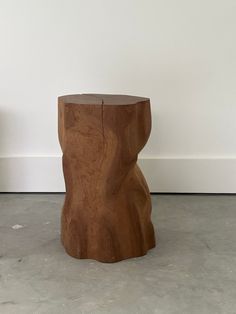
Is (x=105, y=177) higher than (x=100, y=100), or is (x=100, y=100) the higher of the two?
(x=100, y=100)

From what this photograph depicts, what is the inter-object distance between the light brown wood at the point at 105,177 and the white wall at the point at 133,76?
53 cm

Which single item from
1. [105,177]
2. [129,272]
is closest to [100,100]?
[105,177]

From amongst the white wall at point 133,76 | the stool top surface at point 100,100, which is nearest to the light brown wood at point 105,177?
the stool top surface at point 100,100

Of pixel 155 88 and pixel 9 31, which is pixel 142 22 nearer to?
pixel 155 88

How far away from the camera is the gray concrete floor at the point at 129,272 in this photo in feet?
3.30

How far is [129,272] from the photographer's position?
1.17m

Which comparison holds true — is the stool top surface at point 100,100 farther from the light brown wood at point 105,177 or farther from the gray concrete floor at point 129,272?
the gray concrete floor at point 129,272

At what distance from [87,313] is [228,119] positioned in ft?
3.87

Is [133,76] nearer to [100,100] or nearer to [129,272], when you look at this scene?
[100,100]

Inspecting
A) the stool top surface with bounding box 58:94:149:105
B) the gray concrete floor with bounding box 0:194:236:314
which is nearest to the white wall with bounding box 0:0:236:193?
the gray concrete floor with bounding box 0:194:236:314

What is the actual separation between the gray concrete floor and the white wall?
0.28 meters

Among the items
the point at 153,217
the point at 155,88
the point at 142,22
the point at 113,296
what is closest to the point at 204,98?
the point at 155,88

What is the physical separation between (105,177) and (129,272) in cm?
30

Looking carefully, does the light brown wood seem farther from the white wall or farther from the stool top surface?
the white wall
